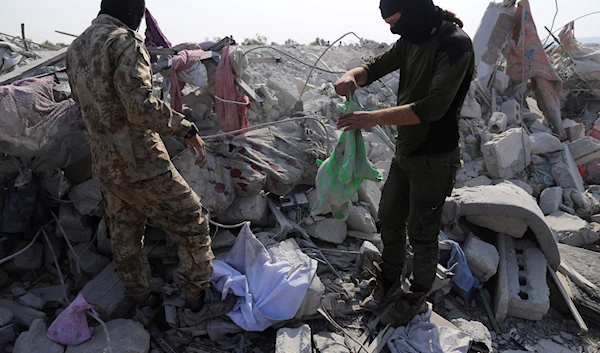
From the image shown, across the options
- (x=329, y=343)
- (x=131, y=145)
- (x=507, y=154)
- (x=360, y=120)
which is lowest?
(x=329, y=343)

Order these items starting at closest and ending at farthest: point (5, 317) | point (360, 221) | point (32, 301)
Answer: point (5, 317), point (32, 301), point (360, 221)

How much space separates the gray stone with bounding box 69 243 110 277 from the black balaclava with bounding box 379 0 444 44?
2968mm

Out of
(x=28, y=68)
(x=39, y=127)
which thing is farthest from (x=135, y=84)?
(x=28, y=68)

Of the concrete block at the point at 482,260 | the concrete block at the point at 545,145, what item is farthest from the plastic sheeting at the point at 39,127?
the concrete block at the point at 545,145

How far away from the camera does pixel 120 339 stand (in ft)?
9.13

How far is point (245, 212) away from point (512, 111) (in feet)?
20.9

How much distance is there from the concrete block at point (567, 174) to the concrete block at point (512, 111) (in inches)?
49.8

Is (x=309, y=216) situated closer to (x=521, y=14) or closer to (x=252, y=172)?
(x=252, y=172)

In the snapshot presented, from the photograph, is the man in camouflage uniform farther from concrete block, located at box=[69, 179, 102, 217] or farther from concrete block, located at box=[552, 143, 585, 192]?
concrete block, located at box=[552, 143, 585, 192]

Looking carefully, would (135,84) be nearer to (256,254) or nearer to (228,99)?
(256,254)

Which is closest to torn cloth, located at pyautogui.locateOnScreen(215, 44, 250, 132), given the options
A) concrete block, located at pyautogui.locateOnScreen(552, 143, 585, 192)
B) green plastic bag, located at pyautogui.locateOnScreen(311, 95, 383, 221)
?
green plastic bag, located at pyautogui.locateOnScreen(311, 95, 383, 221)

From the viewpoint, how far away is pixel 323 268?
12.0 ft

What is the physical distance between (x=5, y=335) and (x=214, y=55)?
2.94m

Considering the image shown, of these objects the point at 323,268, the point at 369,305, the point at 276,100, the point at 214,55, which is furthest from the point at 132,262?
the point at 276,100
